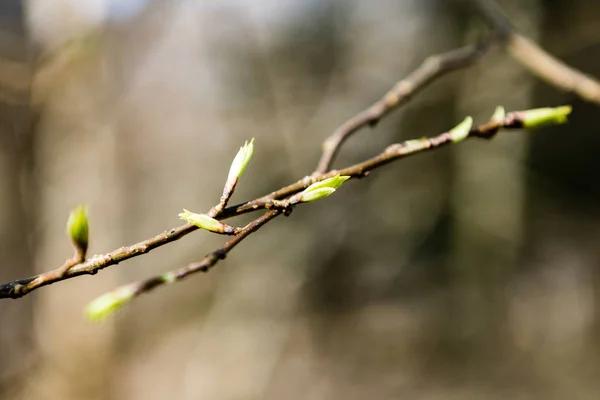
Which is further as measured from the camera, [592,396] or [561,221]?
[561,221]

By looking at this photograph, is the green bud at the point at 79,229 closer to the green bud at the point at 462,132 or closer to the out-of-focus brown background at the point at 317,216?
the green bud at the point at 462,132

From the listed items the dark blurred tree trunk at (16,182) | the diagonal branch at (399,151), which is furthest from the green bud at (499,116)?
the dark blurred tree trunk at (16,182)

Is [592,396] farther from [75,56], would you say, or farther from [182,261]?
[75,56]

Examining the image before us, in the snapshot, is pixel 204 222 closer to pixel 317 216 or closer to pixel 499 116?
pixel 499 116

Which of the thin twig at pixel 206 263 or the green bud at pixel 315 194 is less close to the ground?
the green bud at pixel 315 194

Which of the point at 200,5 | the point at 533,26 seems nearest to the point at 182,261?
the point at 200,5
